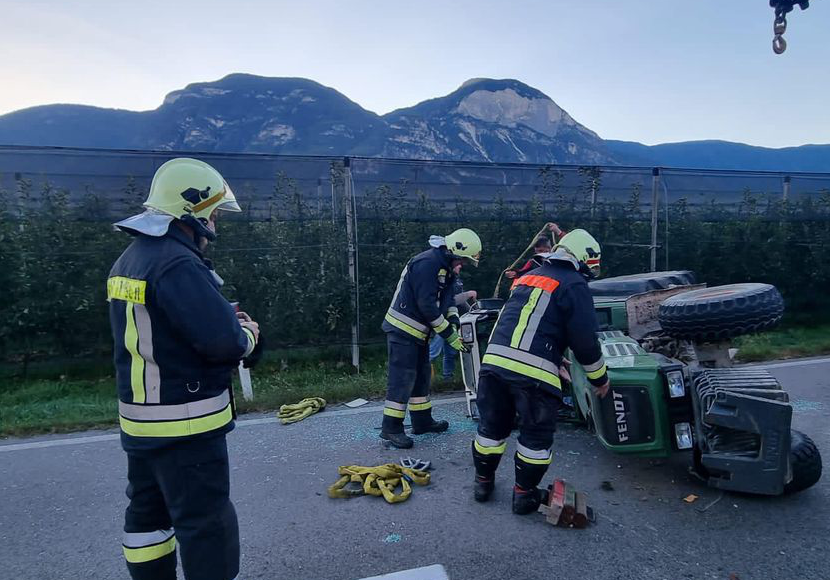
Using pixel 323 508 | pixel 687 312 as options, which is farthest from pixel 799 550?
pixel 323 508

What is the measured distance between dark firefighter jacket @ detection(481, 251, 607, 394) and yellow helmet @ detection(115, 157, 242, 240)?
1863 mm

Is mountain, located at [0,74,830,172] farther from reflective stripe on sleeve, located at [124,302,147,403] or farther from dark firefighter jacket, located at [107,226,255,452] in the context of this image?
reflective stripe on sleeve, located at [124,302,147,403]

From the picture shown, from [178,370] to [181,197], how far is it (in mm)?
699

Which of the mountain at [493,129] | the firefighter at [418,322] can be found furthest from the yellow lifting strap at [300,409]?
the mountain at [493,129]

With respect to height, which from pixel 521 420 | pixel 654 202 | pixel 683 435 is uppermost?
pixel 654 202

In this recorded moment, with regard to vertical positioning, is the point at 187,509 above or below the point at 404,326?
below

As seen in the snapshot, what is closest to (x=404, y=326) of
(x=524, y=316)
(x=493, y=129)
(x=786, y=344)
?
(x=524, y=316)

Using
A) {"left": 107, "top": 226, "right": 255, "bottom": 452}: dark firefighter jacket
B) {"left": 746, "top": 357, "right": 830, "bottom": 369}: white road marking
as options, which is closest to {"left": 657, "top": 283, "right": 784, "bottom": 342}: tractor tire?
{"left": 107, "top": 226, "right": 255, "bottom": 452}: dark firefighter jacket

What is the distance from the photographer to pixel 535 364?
319cm

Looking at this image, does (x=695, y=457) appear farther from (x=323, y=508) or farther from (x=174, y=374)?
(x=174, y=374)

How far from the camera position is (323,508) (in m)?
3.38

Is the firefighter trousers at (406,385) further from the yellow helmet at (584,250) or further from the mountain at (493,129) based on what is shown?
the mountain at (493,129)

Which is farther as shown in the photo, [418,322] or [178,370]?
[418,322]

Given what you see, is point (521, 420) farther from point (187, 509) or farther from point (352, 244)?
point (352, 244)
